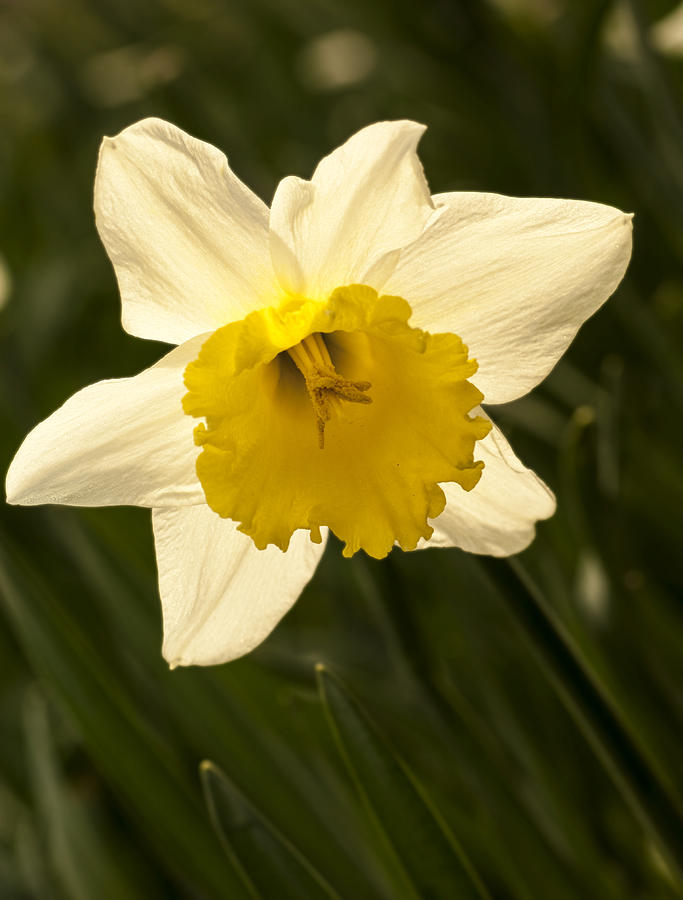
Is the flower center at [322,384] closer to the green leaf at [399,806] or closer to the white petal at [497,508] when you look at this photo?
the white petal at [497,508]

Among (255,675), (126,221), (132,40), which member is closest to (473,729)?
(255,675)

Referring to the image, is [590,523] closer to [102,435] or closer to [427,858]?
[427,858]

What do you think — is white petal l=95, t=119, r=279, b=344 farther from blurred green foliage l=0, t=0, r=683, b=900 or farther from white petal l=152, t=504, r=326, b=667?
blurred green foliage l=0, t=0, r=683, b=900

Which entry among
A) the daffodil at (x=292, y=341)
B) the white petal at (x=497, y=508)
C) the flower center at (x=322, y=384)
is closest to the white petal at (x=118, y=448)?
the daffodil at (x=292, y=341)

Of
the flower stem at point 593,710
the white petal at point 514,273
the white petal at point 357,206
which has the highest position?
the white petal at point 357,206

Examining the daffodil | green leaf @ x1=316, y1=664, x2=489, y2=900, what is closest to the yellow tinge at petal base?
the daffodil

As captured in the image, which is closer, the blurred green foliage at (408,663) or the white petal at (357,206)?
the white petal at (357,206)

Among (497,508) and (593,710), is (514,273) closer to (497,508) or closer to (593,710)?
(497,508)
